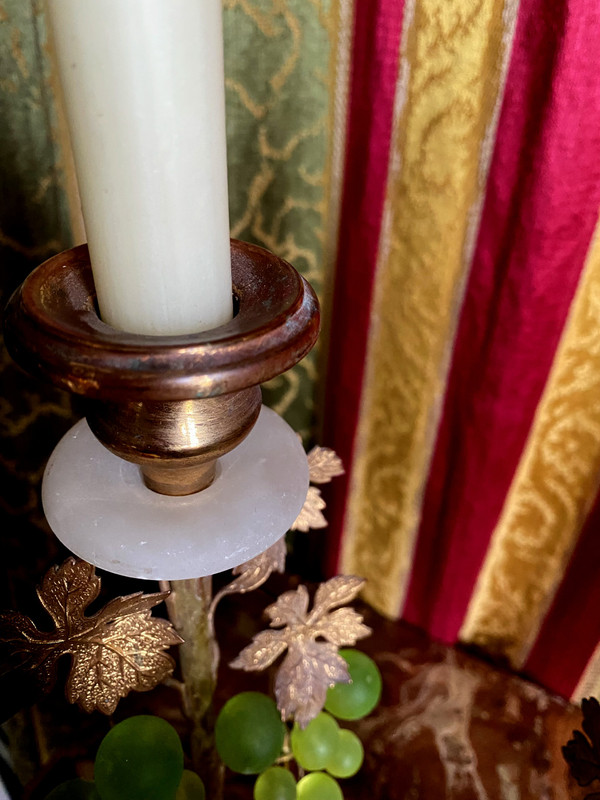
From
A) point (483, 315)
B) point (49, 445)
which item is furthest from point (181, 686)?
point (483, 315)

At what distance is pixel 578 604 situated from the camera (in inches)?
28.0

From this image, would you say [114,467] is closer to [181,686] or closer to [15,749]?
[181,686]

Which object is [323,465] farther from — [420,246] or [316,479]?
[420,246]

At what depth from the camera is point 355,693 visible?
0.57 meters

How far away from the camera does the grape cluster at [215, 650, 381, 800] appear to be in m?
0.49

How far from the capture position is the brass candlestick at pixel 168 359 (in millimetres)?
248

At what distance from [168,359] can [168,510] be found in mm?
138

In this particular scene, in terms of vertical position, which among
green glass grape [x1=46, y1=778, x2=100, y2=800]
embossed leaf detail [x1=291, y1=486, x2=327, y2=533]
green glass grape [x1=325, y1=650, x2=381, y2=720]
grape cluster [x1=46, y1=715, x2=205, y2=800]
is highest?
embossed leaf detail [x1=291, y1=486, x2=327, y2=533]

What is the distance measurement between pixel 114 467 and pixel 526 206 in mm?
405

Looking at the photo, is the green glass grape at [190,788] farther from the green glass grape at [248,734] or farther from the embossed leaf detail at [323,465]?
the embossed leaf detail at [323,465]

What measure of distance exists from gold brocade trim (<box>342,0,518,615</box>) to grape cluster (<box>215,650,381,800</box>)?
0.81 feet

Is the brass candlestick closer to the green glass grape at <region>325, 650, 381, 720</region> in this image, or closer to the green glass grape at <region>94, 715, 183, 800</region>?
the green glass grape at <region>94, 715, 183, 800</region>

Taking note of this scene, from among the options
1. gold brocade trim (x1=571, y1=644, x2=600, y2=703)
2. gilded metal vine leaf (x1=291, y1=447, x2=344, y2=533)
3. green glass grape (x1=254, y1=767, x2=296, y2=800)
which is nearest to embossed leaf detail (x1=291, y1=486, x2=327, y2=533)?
gilded metal vine leaf (x1=291, y1=447, x2=344, y2=533)

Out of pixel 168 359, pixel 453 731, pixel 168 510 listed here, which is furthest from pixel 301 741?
pixel 168 359
